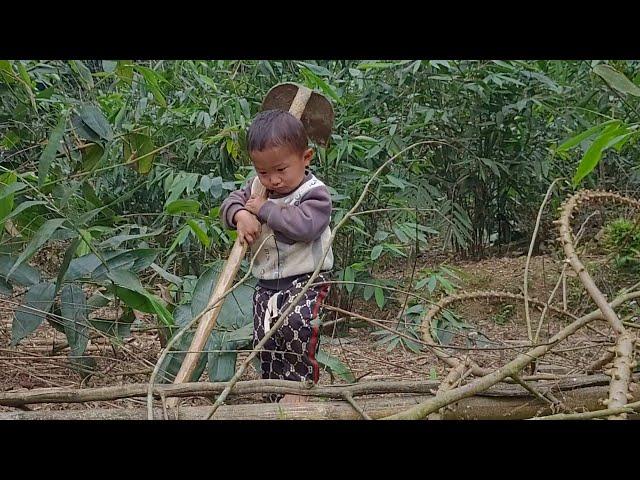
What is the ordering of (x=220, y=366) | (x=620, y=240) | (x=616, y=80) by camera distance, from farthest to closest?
(x=620, y=240) → (x=220, y=366) → (x=616, y=80)

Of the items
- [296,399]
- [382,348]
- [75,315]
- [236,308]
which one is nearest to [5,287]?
[75,315]

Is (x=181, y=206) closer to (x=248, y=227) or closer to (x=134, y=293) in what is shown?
(x=134, y=293)

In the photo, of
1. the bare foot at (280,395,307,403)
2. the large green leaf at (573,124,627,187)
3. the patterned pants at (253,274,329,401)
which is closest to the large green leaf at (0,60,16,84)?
the patterned pants at (253,274,329,401)

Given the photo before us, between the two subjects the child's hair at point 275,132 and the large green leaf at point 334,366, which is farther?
the large green leaf at point 334,366

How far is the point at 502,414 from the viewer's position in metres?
1.25

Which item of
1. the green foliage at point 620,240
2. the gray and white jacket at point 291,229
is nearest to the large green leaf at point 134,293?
the gray and white jacket at point 291,229

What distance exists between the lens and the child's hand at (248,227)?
162cm

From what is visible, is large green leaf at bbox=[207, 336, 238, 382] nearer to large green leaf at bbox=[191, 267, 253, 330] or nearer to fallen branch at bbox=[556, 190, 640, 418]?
large green leaf at bbox=[191, 267, 253, 330]

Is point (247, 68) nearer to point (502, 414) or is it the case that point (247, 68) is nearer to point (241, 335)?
point (241, 335)

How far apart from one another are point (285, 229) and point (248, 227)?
80 mm

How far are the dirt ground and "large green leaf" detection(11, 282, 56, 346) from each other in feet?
0.13

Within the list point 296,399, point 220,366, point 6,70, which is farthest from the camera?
point 6,70

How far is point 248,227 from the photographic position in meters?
1.62

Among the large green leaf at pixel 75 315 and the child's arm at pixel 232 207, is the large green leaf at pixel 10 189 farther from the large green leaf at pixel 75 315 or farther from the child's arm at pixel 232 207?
the child's arm at pixel 232 207
